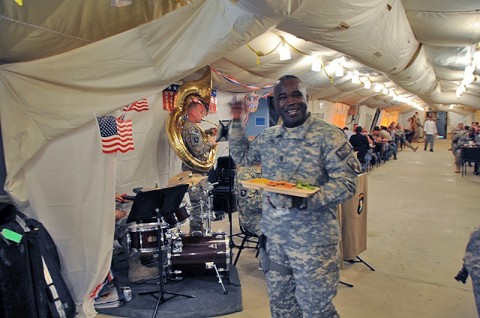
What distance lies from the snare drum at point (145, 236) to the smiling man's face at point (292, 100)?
1914 mm

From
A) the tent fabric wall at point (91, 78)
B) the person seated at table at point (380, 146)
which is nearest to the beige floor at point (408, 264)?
the tent fabric wall at point (91, 78)

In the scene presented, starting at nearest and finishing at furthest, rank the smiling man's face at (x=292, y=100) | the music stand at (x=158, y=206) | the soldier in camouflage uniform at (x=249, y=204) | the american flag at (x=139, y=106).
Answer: the smiling man's face at (x=292, y=100)
the music stand at (x=158, y=206)
the soldier in camouflage uniform at (x=249, y=204)
the american flag at (x=139, y=106)

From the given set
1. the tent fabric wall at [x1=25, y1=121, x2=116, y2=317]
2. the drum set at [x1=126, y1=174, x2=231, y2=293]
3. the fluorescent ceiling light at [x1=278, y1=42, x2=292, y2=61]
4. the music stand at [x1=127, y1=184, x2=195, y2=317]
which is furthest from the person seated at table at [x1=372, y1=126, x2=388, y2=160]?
the tent fabric wall at [x1=25, y1=121, x2=116, y2=317]

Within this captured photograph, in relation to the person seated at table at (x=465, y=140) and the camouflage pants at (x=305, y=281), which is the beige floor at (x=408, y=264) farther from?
the person seated at table at (x=465, y=140)

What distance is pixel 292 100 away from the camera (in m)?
2.12

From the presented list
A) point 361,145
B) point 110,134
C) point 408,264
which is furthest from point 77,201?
point 361,145

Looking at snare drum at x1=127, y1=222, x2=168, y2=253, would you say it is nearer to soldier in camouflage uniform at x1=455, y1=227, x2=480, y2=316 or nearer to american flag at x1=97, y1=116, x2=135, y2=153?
american flag at x1=97, y1=116, x2=135, y2=153

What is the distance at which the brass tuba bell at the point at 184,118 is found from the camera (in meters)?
4.84

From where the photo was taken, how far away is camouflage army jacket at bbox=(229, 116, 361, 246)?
1995mm

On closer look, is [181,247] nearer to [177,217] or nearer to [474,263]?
[177,217]

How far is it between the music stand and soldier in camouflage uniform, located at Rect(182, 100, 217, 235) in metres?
1.16

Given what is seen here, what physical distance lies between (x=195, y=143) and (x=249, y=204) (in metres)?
1.44

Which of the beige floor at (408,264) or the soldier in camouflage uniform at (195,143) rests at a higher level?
the soldier in camouflage uniform at (195,143)

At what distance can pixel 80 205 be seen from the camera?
10.7 ft
